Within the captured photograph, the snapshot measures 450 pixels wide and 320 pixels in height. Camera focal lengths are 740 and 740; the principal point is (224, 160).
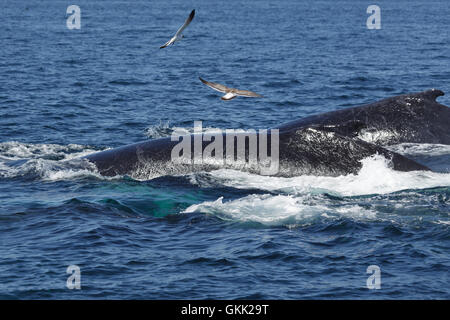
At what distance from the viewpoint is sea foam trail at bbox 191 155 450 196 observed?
720 inches

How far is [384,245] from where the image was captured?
48.9 feet

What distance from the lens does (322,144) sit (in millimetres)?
19016

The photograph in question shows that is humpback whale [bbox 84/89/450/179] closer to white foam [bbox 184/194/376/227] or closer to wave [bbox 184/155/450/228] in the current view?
wave [bbox 184/155/450/228]

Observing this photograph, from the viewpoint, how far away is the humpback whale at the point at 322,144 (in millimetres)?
19016

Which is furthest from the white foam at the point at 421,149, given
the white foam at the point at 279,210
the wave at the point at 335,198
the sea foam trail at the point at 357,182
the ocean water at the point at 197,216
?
the white foam at the point at 279,210

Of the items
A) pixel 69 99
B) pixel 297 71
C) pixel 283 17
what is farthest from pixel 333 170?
pixel 283 17

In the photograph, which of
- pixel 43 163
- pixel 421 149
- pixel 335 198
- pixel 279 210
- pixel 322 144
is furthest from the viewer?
pixel 421 149

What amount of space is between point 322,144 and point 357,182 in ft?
4.38

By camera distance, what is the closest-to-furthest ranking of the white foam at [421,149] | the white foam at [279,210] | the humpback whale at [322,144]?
the white foam at [279,210] < the humpback whale at [322,144] < the white foam at [421,149]

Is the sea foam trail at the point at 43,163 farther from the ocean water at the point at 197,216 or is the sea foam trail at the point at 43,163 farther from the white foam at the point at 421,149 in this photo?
the white foam at the point at 421,149

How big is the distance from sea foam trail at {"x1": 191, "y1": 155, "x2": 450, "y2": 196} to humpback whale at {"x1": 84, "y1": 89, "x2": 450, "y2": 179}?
185 mm

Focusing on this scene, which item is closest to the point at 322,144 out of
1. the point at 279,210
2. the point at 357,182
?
the point at 357,182

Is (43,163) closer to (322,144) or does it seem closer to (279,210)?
(279,210)

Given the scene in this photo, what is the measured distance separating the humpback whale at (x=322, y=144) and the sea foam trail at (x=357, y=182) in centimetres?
18
